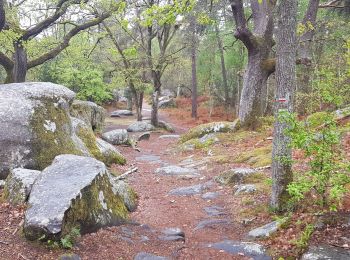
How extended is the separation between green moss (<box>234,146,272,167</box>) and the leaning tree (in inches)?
287

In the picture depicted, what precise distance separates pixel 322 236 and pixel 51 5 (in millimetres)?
13196

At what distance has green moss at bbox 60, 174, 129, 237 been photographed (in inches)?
196

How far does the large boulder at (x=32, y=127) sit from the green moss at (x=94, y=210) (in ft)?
7.42

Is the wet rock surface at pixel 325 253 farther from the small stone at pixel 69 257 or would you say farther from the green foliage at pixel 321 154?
the small stone at pixel 69 257

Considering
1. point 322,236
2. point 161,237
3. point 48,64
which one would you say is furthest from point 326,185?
point 48,64

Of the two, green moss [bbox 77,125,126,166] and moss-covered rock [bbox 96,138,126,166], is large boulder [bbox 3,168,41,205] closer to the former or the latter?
green moss [bbox 77,125,126,166]

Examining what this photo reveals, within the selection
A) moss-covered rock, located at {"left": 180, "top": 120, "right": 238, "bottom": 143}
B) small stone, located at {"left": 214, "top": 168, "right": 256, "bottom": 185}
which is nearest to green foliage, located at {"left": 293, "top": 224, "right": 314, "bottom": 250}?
small stone, located at {"left": 214, "top": 168, "right": 256, "bottom": 185}

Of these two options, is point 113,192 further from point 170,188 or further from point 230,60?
point 230,60

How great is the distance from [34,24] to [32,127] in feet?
26.6

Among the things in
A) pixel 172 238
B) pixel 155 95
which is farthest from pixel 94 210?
pixel 155 95

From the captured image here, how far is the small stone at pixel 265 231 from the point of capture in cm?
537

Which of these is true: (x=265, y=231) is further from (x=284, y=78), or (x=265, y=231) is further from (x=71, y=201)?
(x=71, y=201)

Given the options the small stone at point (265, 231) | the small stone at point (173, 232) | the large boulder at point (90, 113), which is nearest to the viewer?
the small stone at point (265, 231)

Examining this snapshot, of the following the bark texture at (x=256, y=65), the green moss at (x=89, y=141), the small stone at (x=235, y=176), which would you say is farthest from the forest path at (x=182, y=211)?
the bark texture at (x=256, y=65)
